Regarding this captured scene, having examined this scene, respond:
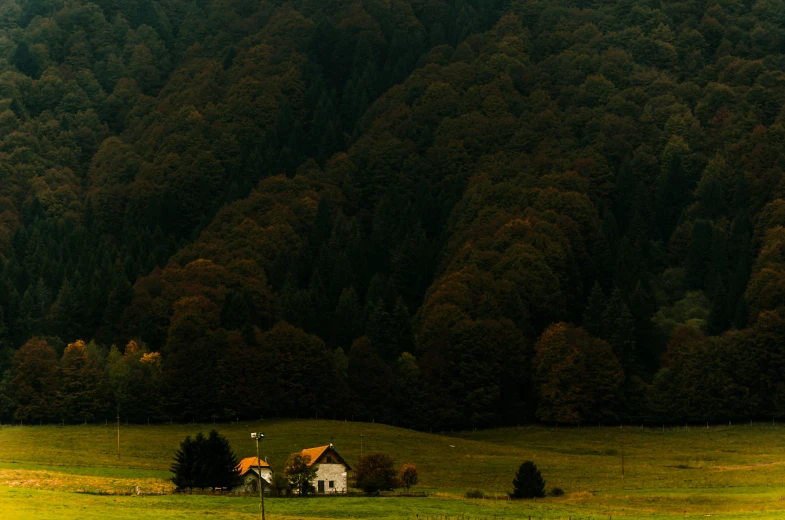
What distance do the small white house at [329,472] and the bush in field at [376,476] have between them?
12.6ft

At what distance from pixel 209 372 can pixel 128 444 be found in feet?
96.0

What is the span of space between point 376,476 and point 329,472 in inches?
256

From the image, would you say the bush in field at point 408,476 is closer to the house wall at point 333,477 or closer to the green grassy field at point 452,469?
the green grassy field at point 452,469

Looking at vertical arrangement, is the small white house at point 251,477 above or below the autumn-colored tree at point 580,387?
below

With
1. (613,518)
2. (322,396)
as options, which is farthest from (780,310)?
(613,518)

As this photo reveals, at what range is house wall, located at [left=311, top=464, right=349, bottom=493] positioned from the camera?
124 m

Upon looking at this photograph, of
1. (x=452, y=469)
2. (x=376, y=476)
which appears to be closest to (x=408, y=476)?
(x=376, y=476)

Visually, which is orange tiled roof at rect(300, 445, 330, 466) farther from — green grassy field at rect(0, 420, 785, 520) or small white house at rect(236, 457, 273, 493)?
green grassy field at rect(0, 420, 785, 520)

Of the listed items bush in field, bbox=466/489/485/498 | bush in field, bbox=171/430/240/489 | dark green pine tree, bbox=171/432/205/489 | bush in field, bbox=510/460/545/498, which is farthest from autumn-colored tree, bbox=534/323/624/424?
dark green pine tree, bbox=171/432/205/489

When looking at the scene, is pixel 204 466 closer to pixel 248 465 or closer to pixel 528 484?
pixel 248 465

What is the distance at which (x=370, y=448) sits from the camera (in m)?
162

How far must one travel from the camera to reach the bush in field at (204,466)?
118312 mm

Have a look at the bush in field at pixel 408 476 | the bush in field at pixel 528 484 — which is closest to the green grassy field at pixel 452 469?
the bush in field at pixel 408 476

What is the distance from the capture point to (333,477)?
12562 centimetres
